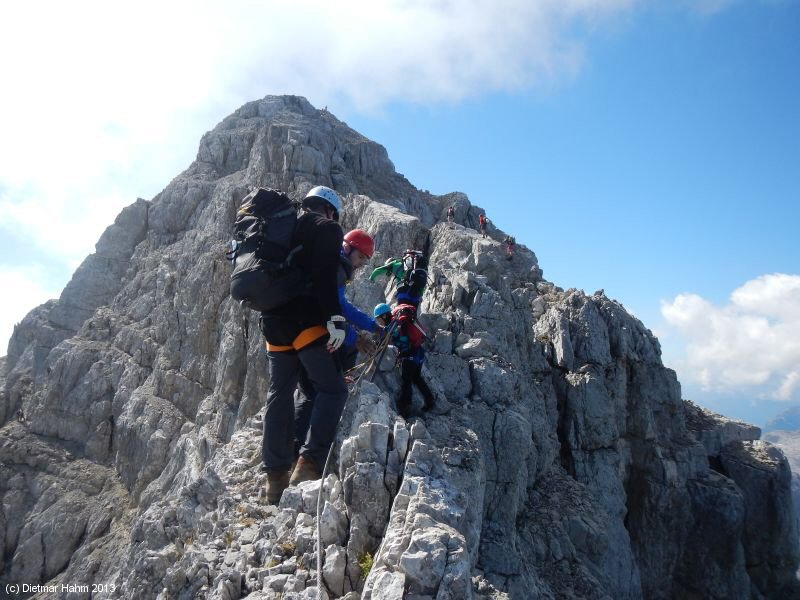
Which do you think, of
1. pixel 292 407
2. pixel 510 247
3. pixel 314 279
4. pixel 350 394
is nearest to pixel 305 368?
pixel 292 407

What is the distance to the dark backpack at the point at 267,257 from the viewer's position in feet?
21.2

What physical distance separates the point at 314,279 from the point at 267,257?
0.67m

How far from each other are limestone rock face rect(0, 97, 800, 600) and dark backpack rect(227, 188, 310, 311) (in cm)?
221

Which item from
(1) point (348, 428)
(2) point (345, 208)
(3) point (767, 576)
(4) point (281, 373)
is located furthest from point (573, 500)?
(2) point (345, 208)

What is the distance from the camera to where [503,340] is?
61.8 feet

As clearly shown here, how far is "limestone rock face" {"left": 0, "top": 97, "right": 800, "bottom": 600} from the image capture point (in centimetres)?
636

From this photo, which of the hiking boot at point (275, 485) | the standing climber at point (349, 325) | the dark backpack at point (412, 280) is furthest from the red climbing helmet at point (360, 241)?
the hiking boot at point (275, 485)

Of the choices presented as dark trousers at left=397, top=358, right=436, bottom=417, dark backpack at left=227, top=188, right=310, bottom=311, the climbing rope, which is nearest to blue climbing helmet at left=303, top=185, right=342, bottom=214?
dark backpack at left=227, top=188, right=310, bottom=311

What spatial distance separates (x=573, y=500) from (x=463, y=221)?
4201 centimetres

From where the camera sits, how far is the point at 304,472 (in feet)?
23.3

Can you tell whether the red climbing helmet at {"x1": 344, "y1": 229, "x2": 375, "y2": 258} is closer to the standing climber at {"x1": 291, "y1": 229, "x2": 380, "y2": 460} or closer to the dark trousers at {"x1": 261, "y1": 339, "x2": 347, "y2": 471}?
the standing climber at {"x1": 291, "y1": 229, "x2": 380, "y2": 460}

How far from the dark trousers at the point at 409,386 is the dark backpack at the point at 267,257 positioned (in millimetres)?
3774

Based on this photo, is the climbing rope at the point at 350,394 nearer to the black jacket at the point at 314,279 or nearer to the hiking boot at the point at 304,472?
the hiking boot at the point at 304,472

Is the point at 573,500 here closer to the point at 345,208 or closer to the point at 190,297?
the point at 345,208
